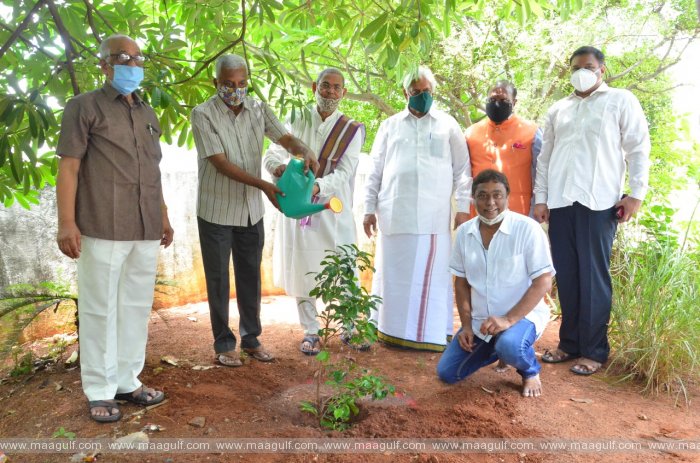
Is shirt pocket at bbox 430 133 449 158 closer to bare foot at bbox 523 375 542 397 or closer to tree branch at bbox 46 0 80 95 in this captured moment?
bare foot at bbox 523 375 542 397

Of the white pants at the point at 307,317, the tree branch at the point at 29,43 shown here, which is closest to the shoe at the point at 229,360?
the white pants at the point at 307,317

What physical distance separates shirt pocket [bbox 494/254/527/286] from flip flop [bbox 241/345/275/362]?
155 centimetres

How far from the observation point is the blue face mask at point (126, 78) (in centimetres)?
280

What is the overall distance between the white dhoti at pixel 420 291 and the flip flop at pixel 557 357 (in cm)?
70

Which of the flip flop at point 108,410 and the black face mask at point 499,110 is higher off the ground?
the black face mask at point 499,110

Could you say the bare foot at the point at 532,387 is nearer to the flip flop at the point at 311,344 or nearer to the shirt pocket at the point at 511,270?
the shirt pocket at the point at 511,270

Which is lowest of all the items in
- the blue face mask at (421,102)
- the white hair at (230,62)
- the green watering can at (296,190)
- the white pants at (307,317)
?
the white pants at (307,317)

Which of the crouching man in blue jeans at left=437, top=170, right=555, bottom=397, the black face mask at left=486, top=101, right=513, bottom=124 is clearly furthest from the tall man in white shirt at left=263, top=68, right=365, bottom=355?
the crouching man in blue jeans at left=437, top=170, right=555, bottom=397

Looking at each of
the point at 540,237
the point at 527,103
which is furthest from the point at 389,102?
the point at 540,237

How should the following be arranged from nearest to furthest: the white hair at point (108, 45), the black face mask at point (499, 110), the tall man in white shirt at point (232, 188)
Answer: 1. the white hair at point (108, 45)
2. the tall man in white shirt at point (232, 188)
3. the black face mask at point (499, 110)

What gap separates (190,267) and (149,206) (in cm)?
303

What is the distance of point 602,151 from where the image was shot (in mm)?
3637

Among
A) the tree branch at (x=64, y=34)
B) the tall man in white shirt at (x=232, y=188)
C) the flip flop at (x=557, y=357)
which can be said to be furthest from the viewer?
the flip flop at (x=557, y=357)

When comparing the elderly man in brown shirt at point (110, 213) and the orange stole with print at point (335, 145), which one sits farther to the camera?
the orange stole with print at point (335, 145)
